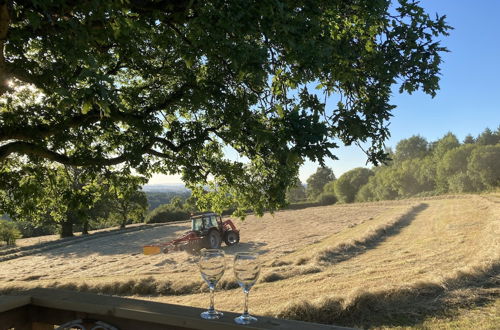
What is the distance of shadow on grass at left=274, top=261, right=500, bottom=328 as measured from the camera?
22.4 ft

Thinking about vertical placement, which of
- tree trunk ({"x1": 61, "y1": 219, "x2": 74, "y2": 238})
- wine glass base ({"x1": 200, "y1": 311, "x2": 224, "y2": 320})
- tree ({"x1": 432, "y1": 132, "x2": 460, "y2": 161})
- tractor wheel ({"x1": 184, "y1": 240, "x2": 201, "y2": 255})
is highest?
tree ({"x1": 432, "y1": 132, "x2": 460, "y2": 161})

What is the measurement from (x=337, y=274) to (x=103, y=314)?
10.1 meters

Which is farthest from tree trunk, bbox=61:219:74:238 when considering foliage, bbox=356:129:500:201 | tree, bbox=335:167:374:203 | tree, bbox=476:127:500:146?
tree, bbox=476:127:500:146

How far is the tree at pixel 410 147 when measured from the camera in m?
123

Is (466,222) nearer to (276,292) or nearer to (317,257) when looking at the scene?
(317,257)

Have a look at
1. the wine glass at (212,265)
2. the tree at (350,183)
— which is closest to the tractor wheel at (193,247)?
the wine glass at (212,265)

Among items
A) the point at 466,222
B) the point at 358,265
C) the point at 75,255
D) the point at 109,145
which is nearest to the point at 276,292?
the point at 358,265

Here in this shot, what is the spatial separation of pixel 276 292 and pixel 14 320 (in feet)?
27.0

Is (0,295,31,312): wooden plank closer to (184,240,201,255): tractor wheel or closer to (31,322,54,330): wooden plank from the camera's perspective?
(31,322,54,330): wooden plank

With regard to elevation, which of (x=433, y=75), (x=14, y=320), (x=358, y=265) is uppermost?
(x=433, y=75)

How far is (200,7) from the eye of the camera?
452 centimetres

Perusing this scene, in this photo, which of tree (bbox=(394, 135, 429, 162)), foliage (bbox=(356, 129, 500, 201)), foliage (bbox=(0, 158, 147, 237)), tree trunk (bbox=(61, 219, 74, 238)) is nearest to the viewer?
foliage (bbox=(0, 158, 147, 237))

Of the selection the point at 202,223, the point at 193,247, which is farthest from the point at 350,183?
the point at 193,247

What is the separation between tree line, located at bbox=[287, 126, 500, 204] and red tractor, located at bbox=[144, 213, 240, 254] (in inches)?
1958
